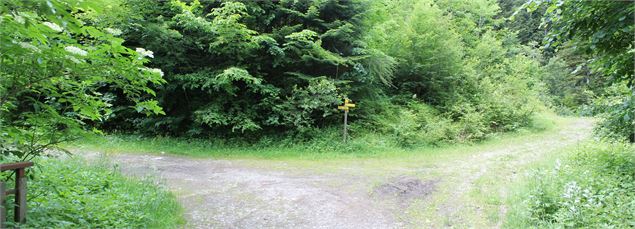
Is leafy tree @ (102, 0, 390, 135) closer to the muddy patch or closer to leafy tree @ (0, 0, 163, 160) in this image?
the muddy patch

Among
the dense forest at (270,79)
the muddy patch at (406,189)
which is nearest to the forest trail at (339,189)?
the muddy patch at (406,189)

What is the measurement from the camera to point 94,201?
4422 mm

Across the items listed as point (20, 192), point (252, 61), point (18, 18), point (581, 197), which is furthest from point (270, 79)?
point (18, 18)

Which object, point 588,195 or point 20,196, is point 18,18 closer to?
point 20,196

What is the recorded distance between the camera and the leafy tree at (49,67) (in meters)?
2.68

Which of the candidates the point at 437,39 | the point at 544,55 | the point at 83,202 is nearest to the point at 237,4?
the point at 83,202

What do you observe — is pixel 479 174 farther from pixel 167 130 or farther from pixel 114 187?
pixel 167 130

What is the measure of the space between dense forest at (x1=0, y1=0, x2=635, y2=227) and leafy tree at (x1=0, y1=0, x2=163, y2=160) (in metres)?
0.01

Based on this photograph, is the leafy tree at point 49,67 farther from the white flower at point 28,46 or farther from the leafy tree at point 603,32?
the leafy tree at point 603,32

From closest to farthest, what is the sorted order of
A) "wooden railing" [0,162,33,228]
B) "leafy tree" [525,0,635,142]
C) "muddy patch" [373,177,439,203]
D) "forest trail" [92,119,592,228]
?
"wooden railing" [0,162,33,228] → "leafy tree" [525,0,635,142] → "forest trail" [92,119,592,228] → "muddy patch" [373,177,439,203]

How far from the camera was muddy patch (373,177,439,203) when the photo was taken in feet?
19.9

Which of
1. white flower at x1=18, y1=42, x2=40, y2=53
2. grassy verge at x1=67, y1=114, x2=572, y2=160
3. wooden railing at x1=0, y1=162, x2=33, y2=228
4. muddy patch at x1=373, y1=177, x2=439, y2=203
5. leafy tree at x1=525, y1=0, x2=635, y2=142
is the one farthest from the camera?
grassy verge at x1=67, y1=114, x2=572, y2=160

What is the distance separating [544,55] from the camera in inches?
1191

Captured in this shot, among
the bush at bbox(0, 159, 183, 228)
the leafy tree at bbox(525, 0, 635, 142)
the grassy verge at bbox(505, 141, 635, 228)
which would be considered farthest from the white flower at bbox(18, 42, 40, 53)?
the grassy verge at bbox(505, 141, 635, 228)
